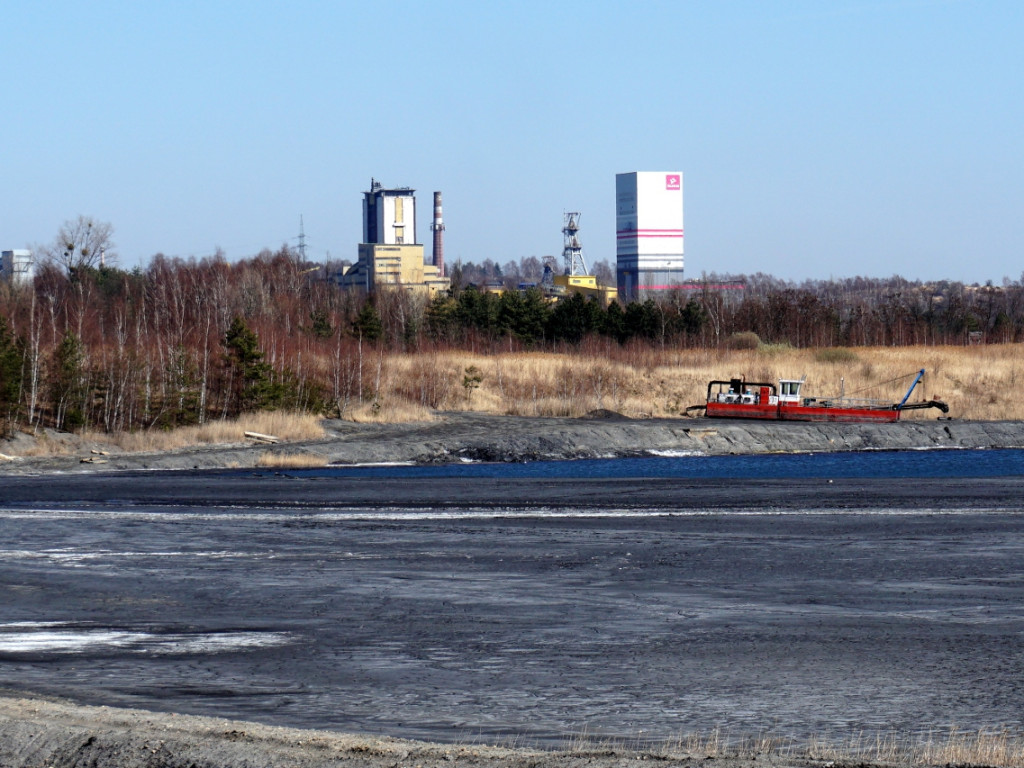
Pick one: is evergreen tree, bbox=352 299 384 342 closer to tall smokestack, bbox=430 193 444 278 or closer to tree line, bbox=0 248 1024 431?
tree line, bbox=0 248 1024 431

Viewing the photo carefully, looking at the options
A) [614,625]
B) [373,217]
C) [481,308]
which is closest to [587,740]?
[614,625]

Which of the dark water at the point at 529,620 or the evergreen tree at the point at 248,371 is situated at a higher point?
the evergreen tree at the point at 248,371

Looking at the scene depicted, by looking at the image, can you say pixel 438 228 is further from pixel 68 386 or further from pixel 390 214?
pixel 68 386

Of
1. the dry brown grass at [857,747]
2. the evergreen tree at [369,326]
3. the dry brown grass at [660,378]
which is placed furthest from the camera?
the evergreen tree at [369,326]

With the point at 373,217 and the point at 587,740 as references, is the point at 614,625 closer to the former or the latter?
the point at 587,740

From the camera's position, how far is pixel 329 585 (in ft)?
64.5

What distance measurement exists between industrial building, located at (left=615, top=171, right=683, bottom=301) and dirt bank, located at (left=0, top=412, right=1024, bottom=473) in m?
107

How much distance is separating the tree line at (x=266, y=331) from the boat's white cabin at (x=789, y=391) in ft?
73.3

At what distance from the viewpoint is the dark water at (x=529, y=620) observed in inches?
487

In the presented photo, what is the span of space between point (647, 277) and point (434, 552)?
147 meters

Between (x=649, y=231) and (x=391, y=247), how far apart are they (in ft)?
120

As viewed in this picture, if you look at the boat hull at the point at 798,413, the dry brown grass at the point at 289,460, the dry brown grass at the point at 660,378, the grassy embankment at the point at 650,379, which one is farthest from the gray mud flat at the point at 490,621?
the dry brown grass at the point at 660,378

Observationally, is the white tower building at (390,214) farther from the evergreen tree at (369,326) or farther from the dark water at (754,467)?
the dark water at (754,467)

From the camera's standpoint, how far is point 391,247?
170 metres
